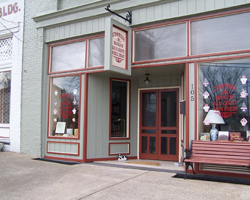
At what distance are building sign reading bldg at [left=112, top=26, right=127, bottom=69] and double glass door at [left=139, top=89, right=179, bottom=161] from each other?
1.99m

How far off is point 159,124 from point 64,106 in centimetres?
311

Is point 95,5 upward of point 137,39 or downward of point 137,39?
upward

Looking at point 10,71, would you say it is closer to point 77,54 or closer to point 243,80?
point 77,54

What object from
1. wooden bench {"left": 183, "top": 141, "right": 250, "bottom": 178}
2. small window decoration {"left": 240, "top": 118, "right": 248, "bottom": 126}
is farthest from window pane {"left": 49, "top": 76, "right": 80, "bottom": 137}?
small window decoration {"left": 240, "top": 118, "right": 248, "bottom": 126}

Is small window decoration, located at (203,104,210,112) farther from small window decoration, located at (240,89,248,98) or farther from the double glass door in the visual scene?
the double glass door

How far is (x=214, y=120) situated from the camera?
20.3ft

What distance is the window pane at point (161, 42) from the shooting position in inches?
272

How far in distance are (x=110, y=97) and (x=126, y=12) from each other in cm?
262

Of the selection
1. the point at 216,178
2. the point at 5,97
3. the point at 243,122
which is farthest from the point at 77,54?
the point at 216,178

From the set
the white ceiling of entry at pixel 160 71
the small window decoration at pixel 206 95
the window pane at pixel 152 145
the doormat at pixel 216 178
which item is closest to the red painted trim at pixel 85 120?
the white ceiling of entry at pixel 160 71

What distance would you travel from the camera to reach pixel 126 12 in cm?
771

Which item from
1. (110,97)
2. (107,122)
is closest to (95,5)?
(110,97)

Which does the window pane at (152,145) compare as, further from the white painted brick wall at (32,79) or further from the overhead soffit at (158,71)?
the white painted brick wall at (32,79)

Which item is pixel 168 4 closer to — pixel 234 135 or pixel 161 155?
pixel 234 135
